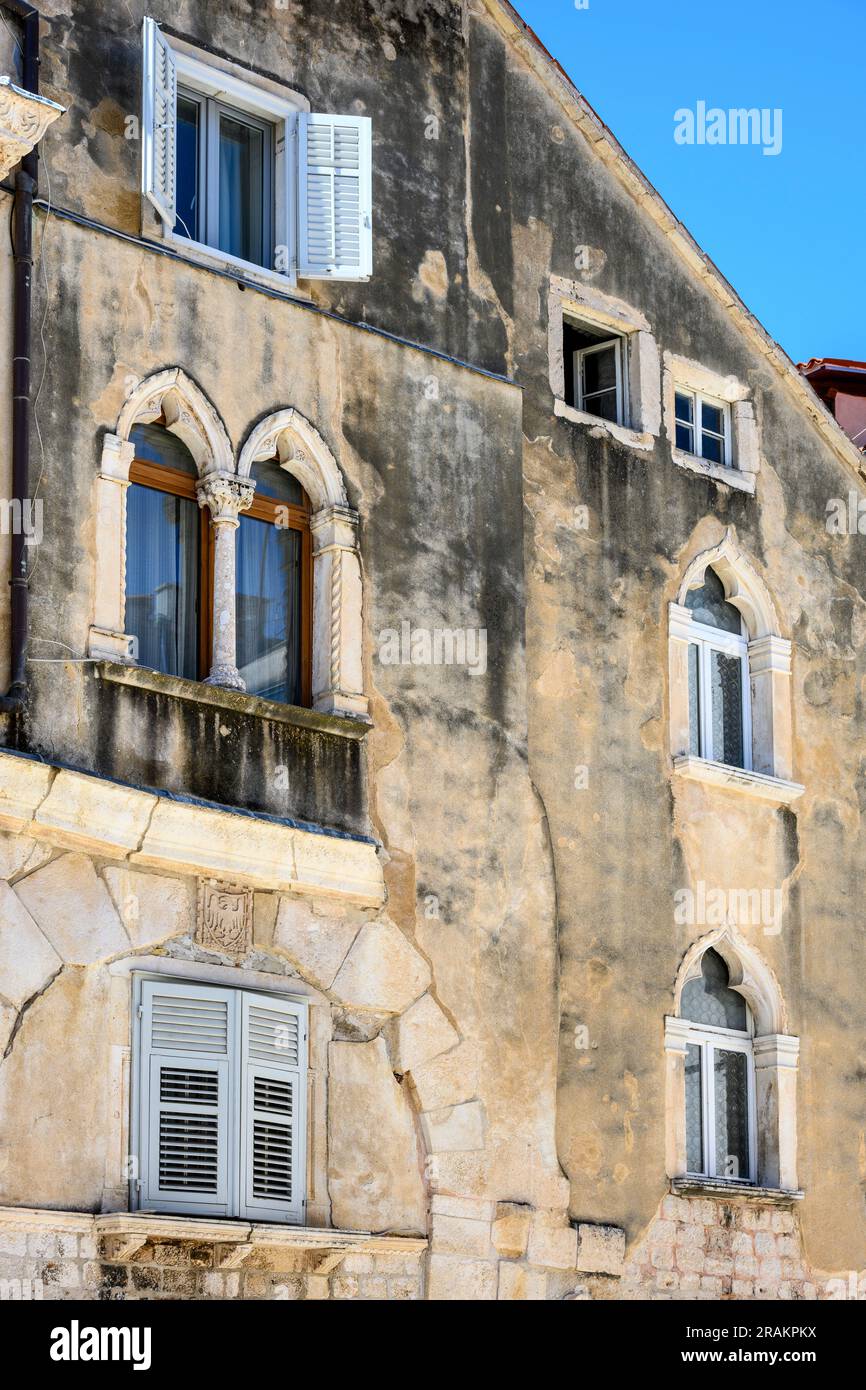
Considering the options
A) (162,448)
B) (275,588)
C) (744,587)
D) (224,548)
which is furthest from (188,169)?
(744,587)

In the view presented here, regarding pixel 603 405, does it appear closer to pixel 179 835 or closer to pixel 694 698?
pixel 694 698

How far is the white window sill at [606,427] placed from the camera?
1797cm

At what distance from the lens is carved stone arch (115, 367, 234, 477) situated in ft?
50.0

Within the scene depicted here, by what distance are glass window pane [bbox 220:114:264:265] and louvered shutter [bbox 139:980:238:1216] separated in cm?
513

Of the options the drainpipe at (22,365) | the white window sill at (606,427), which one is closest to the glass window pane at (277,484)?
the drainpipe at (22,365)

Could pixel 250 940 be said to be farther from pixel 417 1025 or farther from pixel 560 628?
pixel 560 628

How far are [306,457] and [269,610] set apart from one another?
3.43 feet

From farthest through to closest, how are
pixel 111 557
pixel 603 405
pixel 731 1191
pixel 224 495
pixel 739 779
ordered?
1. pixel 603 405
2. pixel 739 779
3. pixel 731 1191
4. pixel 224 495
5. pixel 111 557

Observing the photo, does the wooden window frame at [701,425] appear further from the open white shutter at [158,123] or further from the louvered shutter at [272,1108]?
the louvered shutter at [272,1108]

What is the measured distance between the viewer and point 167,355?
1538 cm

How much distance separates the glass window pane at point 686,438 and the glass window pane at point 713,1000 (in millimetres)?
4007

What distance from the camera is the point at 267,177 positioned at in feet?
54.8

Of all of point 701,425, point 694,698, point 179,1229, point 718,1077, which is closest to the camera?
point 179,1229
